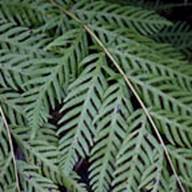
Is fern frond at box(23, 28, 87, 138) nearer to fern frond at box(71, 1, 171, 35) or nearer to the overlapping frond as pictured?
fern frond at box(71, 1, 171, 35)

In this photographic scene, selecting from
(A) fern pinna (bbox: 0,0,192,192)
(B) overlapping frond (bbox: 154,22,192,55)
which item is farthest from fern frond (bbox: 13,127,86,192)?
(B) overlapping frond (bbox: 154,22,192,55)

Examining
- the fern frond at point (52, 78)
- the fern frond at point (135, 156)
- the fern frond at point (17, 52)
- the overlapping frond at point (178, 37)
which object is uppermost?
the fern frond at point (17, 52)

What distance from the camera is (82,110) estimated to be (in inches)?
35.7

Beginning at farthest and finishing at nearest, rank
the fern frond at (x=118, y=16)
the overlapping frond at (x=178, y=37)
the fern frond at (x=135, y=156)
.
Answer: the overlapping frond at (x=178, y=37)
the fern frond at (x=118, y=16)
the fern frond at (x=135, y=156)

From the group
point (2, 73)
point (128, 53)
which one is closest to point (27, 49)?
point (2, 73)

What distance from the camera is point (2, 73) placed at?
0.97 meters

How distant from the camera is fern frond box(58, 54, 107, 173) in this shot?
2.92 ft

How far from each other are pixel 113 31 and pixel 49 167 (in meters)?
0.27

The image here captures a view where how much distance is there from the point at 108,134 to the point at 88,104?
58mm

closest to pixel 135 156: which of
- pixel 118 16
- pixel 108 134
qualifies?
pixel 108 134

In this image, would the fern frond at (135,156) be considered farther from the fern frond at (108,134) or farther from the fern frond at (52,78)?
the fern frond at (52,78)

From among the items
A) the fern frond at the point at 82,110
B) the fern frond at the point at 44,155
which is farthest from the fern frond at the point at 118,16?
the fern frond at the point at 44,155

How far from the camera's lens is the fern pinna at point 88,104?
89 centimetres

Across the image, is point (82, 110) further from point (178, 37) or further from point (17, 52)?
point (178, 37)
